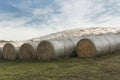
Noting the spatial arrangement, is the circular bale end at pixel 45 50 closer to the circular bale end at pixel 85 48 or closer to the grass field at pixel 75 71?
the grass field at pixel 75 71

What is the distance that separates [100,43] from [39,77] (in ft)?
17.1

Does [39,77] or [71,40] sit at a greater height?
[71,40]

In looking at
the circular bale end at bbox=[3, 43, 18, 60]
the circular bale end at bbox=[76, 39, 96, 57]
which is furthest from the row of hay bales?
the circular bale end at bbox=[3, 43, 18, 60]

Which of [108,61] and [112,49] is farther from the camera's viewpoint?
[112,49]

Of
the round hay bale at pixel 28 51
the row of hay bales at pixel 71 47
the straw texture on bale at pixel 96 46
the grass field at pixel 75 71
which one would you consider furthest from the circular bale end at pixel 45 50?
the straw texture on bale at pixel 96 46

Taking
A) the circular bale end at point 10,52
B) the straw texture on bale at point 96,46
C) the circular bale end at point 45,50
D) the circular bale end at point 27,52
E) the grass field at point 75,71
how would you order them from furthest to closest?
the circular bale end at point 10,52 → the circular bale end at point 27,52 → the circular bale end at point 45,50 → the straw texture on bale at point 96,46 → the grass field at point 75,71

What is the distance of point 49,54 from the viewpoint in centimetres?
1510

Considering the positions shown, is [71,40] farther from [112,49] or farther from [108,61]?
[108,61]

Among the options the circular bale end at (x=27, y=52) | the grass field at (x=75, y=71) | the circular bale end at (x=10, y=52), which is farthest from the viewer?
the circular bale end at (x=10, y=52)

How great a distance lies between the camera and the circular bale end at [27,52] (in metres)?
16.2

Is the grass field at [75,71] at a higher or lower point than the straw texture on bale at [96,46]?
lower

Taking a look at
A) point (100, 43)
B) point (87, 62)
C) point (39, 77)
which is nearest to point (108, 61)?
point (87, 62)

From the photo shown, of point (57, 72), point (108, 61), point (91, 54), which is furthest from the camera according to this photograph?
point (91, 54)

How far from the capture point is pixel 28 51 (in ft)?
53.6
